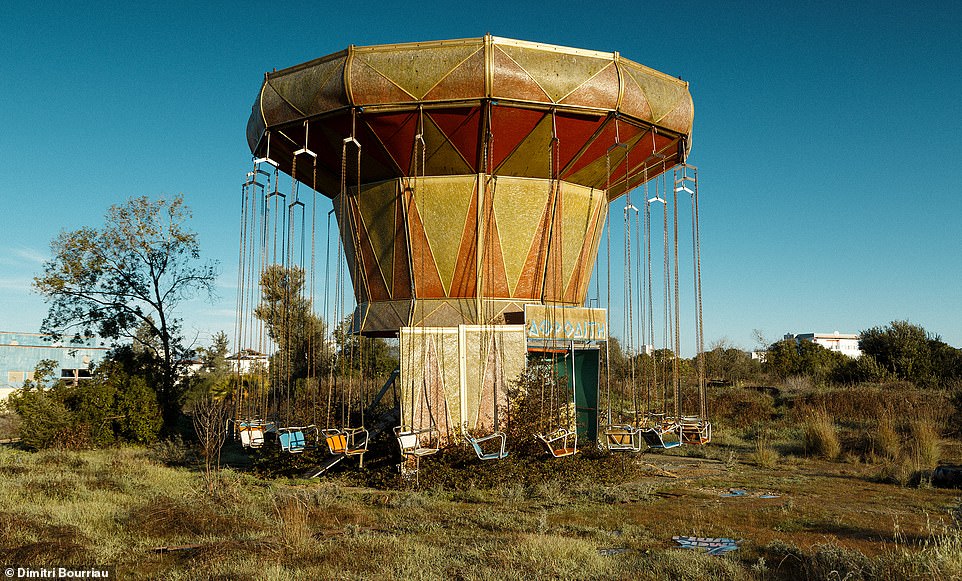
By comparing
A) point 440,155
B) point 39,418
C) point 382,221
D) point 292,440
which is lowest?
point 39,418

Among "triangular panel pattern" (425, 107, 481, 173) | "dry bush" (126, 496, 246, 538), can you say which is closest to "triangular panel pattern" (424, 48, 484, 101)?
"triangular panel pattern" (425, 107, 481, 173)

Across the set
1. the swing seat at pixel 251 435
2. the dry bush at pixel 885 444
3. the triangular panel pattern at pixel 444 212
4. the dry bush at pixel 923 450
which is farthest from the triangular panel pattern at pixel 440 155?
the dry bush at pixel 885 444

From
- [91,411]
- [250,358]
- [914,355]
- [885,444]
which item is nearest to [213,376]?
[91,411]

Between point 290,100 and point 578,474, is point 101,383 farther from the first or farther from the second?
point 578,474

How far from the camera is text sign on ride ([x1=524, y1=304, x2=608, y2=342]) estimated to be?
17625 millimetres

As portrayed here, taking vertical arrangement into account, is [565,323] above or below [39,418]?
above

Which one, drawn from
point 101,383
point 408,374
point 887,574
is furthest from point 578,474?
point 101,383

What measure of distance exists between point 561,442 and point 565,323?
399 centimetres

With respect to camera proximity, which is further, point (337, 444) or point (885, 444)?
point (885, 444)

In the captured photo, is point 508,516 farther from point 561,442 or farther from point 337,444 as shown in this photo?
point 337,444

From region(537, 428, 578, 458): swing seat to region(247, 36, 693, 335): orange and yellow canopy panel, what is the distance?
411cm

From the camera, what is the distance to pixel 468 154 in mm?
17125

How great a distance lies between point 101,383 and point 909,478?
25674 millimetres

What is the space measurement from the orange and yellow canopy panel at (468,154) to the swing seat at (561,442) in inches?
162
